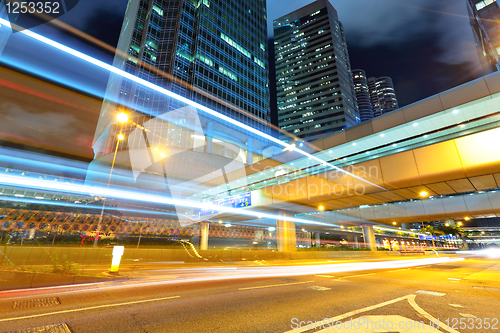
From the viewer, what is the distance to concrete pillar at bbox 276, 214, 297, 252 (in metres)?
24.2

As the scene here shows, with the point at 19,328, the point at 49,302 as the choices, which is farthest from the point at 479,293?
the point at 49,302

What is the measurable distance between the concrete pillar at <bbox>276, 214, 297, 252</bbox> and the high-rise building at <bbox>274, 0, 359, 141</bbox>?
108 meters

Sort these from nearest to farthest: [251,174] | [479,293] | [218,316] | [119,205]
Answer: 1. [218,316]
2. [479,293]
3. [251,174]
4. [119,205]

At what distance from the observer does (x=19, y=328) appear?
3.64m

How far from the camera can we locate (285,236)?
24.4 m

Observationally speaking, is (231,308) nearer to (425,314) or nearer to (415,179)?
(425,314)

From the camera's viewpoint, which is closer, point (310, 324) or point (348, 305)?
point (310, 324)

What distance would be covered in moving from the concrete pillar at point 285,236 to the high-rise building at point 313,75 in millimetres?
107647

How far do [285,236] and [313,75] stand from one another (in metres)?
146

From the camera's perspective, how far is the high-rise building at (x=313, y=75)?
132m

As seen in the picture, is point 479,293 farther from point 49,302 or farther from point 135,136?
point 135,136

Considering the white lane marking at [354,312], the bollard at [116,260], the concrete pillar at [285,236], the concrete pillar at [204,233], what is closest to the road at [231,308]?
the white lane marking at [354,312]

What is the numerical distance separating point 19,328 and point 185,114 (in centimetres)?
5963

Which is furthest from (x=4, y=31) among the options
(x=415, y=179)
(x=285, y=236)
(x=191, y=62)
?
(x=415, y=179)
